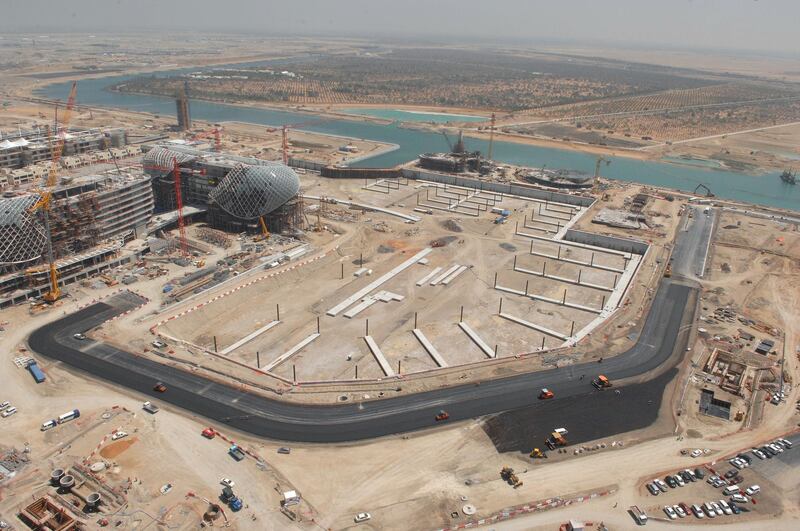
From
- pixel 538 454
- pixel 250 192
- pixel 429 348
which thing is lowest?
pixel 429 348

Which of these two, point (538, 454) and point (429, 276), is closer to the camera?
point (538, 454)

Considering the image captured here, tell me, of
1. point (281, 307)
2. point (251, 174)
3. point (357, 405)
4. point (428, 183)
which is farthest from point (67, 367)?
point (428, 183)

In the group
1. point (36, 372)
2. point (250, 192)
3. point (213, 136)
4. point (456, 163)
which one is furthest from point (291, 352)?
point (213, 136)

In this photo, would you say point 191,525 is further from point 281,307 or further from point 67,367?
point 281,307

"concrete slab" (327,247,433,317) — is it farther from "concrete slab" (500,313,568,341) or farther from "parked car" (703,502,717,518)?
"parked car" (703,502,717,518)

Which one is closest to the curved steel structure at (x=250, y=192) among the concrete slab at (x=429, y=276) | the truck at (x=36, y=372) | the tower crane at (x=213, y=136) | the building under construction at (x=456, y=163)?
the concrete slab at (x=429, y=276)

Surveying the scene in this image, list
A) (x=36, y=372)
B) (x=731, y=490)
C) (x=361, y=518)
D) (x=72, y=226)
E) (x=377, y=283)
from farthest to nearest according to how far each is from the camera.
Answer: (x=377, y=283), (x=72, y=226), (x=36, y=372), (x=731, y=490), (x=361, y=518)

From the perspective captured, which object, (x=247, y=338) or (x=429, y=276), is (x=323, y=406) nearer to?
(x=247, y=338)

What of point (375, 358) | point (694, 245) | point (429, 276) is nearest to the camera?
point (375, 358)
